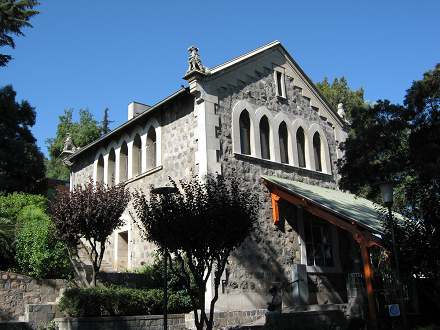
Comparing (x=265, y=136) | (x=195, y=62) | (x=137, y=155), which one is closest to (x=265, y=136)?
(x=265, y=136)

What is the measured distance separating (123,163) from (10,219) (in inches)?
201

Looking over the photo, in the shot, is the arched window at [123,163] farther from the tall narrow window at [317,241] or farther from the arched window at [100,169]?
the tall narrow window at [317,241]

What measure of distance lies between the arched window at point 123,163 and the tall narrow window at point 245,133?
5725mm

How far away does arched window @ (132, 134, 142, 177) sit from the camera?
18228mm

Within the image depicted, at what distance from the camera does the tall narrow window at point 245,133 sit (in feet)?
52.7

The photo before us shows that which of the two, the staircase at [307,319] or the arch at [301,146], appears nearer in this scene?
the staircase at [307,319]

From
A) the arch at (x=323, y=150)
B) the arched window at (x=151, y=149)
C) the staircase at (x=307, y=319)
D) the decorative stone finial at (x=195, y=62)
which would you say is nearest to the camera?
the staircase at (x=307, y=319)

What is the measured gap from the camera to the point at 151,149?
17.5 metres

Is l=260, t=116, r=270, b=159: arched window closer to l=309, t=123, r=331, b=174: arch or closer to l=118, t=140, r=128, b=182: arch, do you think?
l=309, t=123, r=331, b=174: arch

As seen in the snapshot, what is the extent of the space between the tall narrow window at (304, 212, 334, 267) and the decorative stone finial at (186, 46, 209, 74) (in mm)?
6703

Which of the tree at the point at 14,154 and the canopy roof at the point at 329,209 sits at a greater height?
the tree at the point at 14,154

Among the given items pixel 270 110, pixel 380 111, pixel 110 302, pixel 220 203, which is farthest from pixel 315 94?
pixel 110 302

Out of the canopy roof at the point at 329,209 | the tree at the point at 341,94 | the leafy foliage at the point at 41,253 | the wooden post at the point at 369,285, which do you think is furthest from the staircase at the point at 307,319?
the tree at the point at 341,94

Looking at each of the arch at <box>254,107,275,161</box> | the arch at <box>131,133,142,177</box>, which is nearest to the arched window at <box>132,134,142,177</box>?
the arch at <box>131,133,142,177</box>
